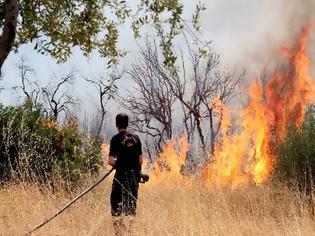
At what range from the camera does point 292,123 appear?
14281 mm

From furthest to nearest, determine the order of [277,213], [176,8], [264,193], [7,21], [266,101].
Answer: [266,101] → [264,193] → [277,213] → [176,8] → [7,21]

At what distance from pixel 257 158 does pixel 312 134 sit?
10.0 feet

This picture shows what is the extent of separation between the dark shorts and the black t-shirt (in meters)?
0.11

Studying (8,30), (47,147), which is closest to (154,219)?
(8,30)

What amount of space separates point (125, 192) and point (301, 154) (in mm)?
7002

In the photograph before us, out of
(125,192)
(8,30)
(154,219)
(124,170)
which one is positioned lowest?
(154,219)

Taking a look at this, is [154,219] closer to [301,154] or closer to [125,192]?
[125,192]

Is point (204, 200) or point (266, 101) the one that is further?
point (266, 101)

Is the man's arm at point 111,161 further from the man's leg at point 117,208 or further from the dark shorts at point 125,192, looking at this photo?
the man's leg at point 117,208

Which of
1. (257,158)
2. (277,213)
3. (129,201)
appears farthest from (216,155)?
(129,201)

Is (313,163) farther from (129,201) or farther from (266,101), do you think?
(129,201)

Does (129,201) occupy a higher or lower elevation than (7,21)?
lower

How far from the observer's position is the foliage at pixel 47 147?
42.9ft

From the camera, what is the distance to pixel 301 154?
13.3 m
